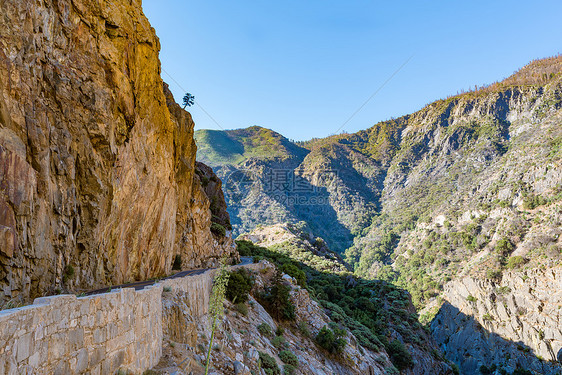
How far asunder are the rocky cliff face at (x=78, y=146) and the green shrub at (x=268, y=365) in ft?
26.7

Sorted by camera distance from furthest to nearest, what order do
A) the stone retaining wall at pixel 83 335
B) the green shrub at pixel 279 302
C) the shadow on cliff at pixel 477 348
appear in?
1. the shadow on cliff at pixel 477 348
2. the green shrub at pixel 279 302
3. the stone retaining wall at pixel 83 335

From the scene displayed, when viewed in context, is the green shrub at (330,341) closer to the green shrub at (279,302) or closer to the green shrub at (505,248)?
the green shrub at (279,302)

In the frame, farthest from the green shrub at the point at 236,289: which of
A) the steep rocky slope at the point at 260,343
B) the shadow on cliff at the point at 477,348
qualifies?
the shadow on cliff at the point at 477,348

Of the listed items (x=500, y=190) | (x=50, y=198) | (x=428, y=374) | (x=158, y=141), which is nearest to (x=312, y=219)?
(x=500, y=190)

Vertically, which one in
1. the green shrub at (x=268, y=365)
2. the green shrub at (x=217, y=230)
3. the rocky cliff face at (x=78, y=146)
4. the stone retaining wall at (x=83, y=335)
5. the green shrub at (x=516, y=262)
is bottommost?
the green shrub at (x=516, y=262)

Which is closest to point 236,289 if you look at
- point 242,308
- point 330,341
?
point 242,308

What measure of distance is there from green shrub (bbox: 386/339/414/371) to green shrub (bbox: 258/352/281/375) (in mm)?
25091

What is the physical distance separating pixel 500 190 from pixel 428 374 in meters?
69.5

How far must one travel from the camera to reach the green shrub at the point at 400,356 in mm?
35219

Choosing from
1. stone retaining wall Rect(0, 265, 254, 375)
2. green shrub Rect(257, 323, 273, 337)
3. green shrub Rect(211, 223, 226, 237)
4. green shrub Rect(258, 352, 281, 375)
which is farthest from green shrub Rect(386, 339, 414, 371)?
stone retaining wall Rect(0, 265, 254, 375)

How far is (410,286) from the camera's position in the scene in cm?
8569

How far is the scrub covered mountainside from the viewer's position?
64500 millimetres

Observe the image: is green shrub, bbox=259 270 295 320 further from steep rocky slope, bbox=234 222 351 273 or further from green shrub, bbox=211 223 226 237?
steep rocky slope, bbox=234 222 351 273

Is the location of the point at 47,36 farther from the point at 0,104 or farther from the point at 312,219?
the point at 312,219
